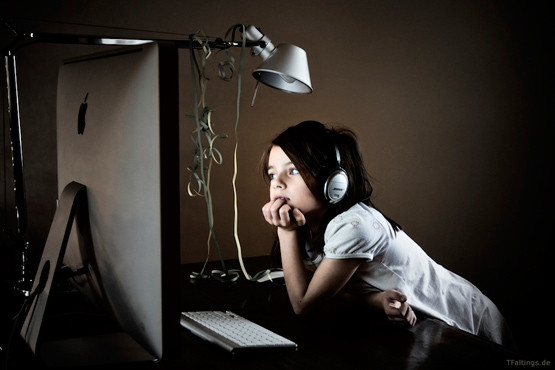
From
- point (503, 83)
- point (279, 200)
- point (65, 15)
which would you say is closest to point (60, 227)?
point (279, 200)

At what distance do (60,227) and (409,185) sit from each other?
212cm

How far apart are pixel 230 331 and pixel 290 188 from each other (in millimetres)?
425

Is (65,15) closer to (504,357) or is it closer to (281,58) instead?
(281,58)

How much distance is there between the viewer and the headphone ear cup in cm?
113

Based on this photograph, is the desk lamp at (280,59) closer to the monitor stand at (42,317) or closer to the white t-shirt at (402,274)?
the white t-shirt at (402,274)

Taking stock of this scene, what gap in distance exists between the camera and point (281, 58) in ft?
4.01

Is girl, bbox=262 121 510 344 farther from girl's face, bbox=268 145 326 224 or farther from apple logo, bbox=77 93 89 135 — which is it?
apple logo, bbox=77 93 89 135

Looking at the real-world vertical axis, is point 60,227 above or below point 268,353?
above

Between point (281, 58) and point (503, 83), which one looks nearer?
point (281, 58)

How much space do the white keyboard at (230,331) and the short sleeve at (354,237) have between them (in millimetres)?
251

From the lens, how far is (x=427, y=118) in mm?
2588

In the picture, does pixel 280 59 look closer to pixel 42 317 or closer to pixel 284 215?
pixel 284 215

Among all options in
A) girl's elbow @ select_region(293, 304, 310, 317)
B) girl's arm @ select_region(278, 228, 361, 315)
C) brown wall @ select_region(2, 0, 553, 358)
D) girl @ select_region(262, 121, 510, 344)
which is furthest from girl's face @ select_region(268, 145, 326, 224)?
brown wall @ select_region(2, 0, 553, 358)

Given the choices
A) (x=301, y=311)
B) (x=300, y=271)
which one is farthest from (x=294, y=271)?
(x=301, y=311)
